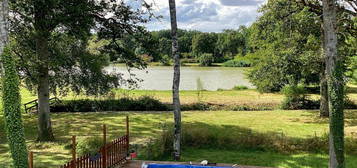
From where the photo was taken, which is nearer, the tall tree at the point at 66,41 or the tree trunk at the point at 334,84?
the tree trunk at the point at 334,84

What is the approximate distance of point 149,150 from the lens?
14062 millimetres

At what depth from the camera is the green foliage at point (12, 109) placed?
870 centimetres

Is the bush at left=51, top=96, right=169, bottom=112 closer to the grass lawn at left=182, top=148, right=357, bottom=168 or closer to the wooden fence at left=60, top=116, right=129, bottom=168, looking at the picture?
the grass lawn at left=182, top=148, right=357, bottom=168

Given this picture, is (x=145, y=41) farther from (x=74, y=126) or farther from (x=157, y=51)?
(x=74, y=126)

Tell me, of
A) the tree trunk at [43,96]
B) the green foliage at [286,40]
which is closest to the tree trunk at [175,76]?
the tree trunk at [43,96]

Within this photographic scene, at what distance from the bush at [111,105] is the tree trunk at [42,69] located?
9804 millimetres

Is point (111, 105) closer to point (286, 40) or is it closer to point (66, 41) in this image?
point (66, 41)

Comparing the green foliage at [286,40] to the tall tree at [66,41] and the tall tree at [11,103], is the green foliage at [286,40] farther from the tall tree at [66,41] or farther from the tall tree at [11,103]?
the tall tree at [11,103]

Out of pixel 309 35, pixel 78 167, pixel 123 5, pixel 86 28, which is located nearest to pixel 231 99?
pixel 309 35

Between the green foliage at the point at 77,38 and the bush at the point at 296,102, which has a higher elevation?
the green foliage at the point at 77,38

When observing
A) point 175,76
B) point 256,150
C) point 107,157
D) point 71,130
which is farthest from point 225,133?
point 71,130

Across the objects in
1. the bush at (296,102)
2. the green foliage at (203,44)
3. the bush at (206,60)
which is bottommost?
the bush at (296,102)

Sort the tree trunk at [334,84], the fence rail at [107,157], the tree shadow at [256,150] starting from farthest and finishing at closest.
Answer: the tree shadow at [256,150] < the tree trunk at [334,84] < the fence rail at [107,157]

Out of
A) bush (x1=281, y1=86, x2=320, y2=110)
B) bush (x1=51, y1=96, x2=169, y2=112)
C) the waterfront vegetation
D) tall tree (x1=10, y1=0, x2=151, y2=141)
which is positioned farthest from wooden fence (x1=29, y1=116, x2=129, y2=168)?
bush (x1=281, y1=86, x2=320, y2=110)
